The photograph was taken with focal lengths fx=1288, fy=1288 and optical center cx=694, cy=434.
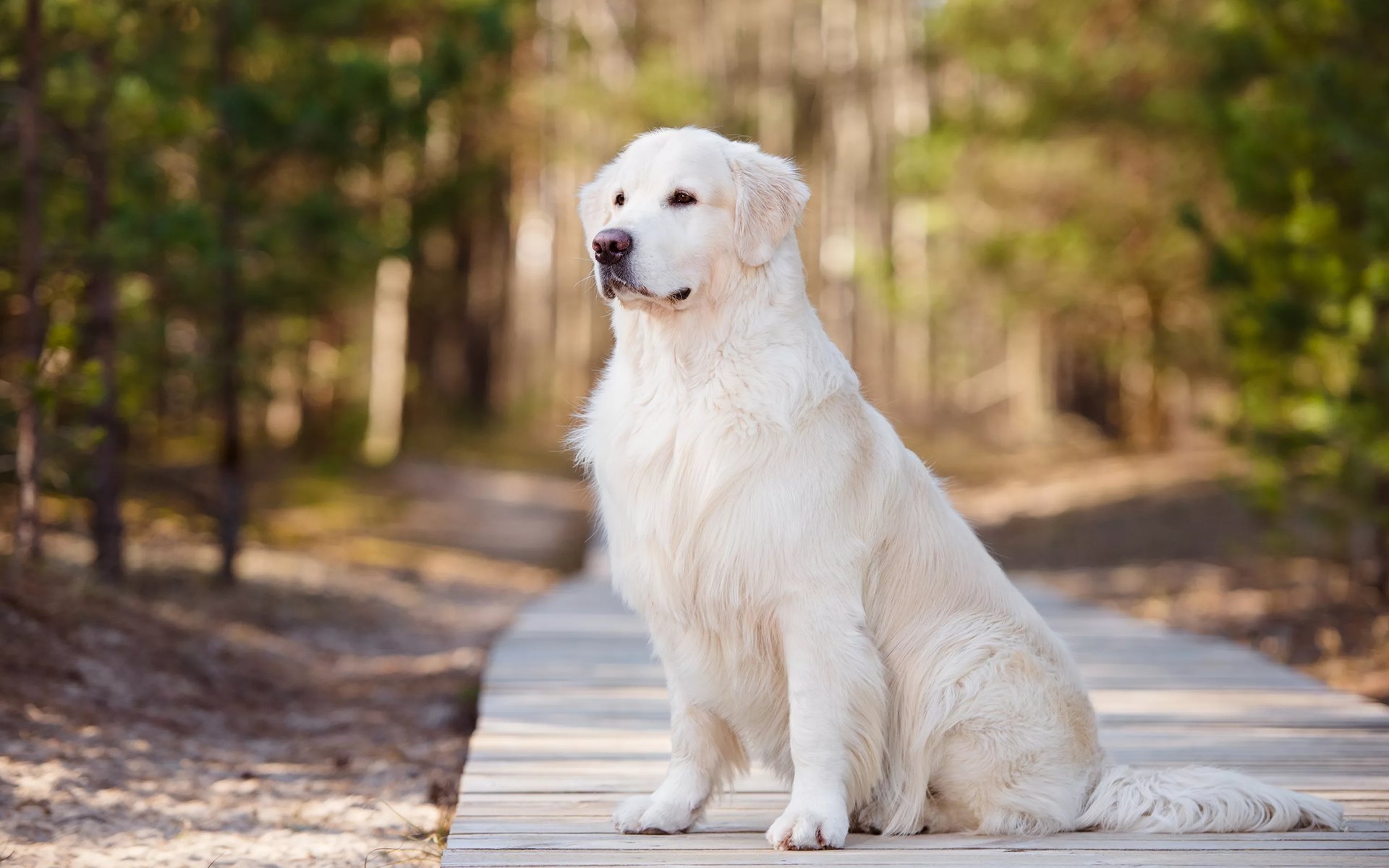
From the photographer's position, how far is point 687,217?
2945 mm

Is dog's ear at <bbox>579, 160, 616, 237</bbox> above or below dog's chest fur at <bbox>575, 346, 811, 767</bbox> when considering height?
above

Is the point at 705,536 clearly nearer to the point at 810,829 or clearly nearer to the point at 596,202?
Answer: the point at 810,829

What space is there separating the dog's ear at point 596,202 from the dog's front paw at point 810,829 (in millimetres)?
1424

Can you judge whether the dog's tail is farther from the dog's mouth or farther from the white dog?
the dog's mouth

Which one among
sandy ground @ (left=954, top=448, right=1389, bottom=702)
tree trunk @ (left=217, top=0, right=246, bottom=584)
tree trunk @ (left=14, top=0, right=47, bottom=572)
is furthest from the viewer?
tree trunk @ (left=217, top=0, right=246, bottom=584)

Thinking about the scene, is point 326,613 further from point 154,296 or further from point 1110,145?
point 1110,145

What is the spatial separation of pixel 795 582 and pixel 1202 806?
1.08 metres

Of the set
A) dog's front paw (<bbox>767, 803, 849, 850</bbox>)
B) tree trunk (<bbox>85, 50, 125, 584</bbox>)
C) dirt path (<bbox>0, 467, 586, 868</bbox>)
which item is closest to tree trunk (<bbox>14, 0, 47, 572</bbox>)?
dirt path (<bbox>0, 467, 586, 868</bbox>)

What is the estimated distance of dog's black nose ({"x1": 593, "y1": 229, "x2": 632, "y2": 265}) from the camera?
2855 millimetres

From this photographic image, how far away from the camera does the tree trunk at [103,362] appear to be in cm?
597

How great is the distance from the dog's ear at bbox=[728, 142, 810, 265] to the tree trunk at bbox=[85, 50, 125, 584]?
150 inches

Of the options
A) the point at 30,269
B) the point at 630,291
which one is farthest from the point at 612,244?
the point at 30,269

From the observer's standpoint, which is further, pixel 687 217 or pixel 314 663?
pixel 314 663

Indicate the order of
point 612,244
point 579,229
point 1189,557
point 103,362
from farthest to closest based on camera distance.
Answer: point 579,229 < point 1189,557 < point 103,362 < point 612,244
